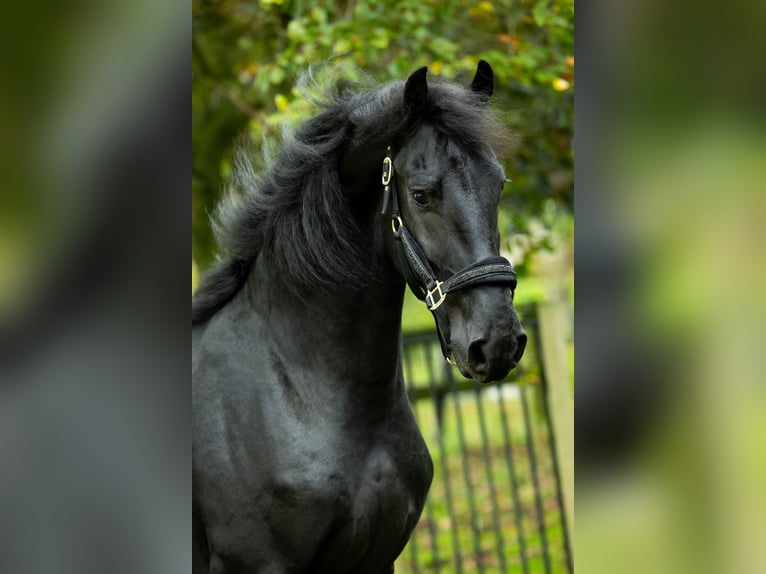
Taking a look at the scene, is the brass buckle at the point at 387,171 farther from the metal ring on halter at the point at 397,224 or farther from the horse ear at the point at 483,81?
the horse ear at the point at 483,81

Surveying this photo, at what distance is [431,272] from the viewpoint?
254 cm

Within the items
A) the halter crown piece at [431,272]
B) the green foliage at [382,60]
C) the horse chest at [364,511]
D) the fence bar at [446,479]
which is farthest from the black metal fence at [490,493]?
the halter crown piece at [431,272]

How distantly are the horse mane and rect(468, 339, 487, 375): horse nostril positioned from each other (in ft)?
1.61

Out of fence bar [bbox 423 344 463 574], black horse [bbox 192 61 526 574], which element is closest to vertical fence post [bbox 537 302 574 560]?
fence bar [bbox 423 344 463 574]

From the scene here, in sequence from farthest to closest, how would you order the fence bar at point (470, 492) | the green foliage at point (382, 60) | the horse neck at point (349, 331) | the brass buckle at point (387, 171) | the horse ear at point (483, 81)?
1. the fence bar at point (470, 492)
2. the green foliage at point (382, 60)
3. the horse ear at point (483, 81)
4. the horse neck at point (349, 331)
5. the brass buckle at point (387, 171)

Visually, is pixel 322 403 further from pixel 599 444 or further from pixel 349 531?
pixel 599 444

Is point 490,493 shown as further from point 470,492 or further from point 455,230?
point 455,230

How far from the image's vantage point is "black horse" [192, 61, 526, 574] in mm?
2572

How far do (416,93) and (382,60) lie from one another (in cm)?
367

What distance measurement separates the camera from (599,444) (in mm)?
887

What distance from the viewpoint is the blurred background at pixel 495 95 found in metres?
5.64

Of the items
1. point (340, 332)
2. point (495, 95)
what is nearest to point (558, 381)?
point (495, 95)

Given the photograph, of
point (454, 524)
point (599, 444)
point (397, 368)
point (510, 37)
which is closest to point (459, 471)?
point (454, 524)

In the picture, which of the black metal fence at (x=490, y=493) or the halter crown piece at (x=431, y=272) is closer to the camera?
the halter crown piece at (x=431, y=272)
